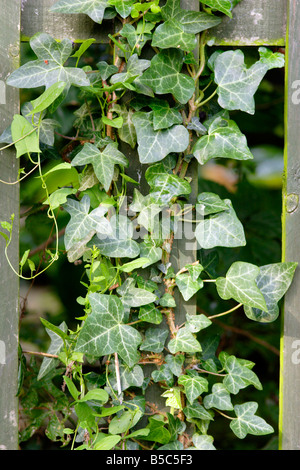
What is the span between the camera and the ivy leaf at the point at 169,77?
3.03 ft

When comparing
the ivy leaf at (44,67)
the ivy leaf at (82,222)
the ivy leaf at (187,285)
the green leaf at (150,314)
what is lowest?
the green leaf at (150,314)

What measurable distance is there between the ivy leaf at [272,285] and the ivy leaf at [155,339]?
204 mm

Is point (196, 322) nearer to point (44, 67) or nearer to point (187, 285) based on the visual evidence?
point (187, 285)

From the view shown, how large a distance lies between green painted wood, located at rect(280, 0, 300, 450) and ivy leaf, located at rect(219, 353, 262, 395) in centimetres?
10

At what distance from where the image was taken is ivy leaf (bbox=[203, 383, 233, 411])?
39.6 inches

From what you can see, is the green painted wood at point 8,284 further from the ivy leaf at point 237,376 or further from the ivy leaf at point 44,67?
the ivy leaf at point 237,376

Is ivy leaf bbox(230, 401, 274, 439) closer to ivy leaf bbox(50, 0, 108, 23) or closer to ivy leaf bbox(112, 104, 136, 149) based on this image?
ivy leaf bbox(112, 104, 136, 149)

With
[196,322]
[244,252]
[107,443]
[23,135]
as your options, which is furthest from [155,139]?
[244,252]

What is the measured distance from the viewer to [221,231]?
3.16 ft

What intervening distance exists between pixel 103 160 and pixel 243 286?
0.41 m

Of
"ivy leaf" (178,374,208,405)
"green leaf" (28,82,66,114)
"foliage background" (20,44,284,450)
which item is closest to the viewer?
"green leaf" (28,82,66,114)

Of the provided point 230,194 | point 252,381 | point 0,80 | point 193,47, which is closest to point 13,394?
point 252,381

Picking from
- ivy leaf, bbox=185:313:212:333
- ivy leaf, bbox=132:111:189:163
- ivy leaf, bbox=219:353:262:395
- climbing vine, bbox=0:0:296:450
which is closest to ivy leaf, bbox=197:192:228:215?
climbing vine, bbox=0:0:296:450

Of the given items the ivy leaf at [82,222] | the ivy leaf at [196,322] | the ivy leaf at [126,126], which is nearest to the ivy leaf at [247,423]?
the ivy leaf at [196,322]
